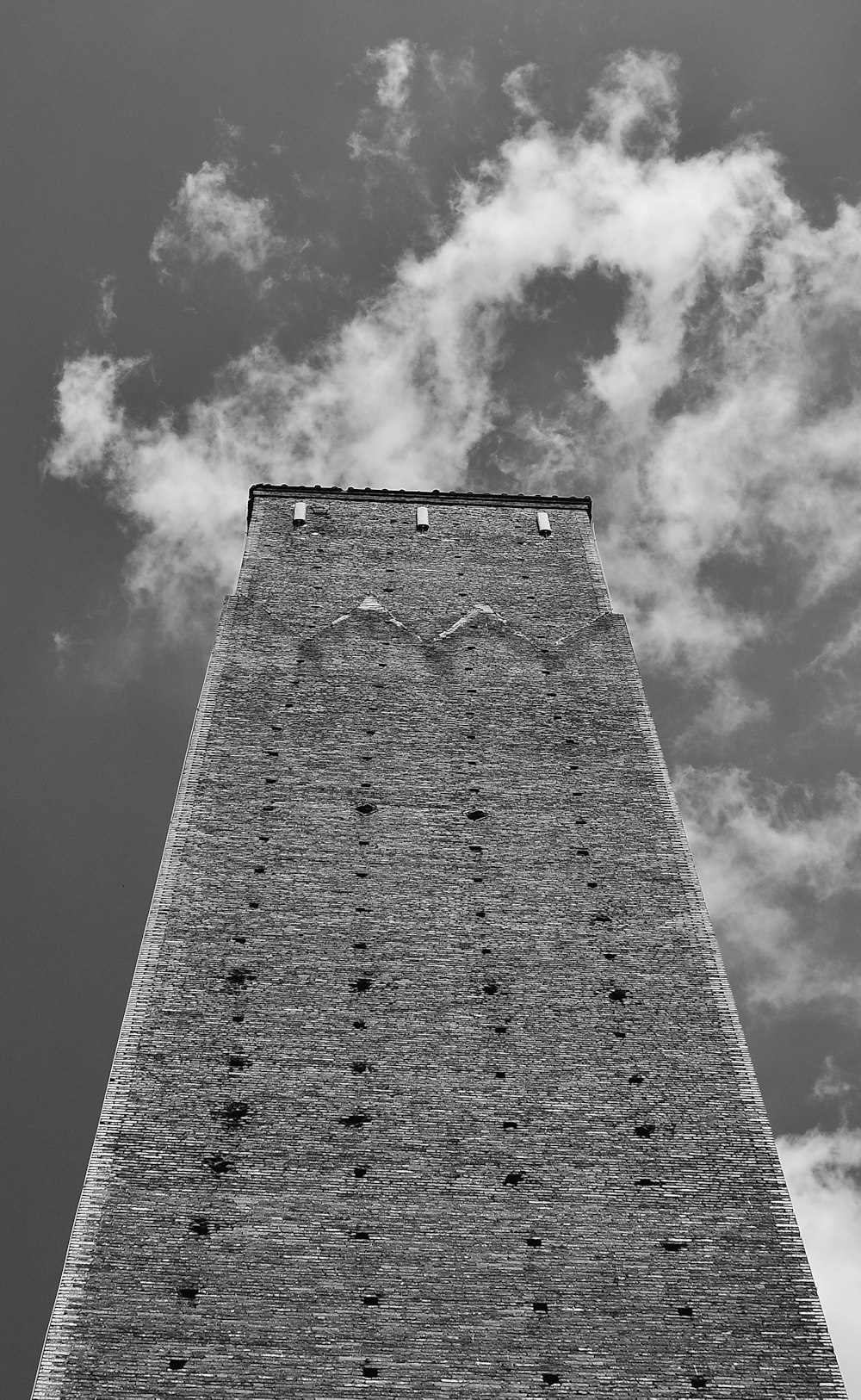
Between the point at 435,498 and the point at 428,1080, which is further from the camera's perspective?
the point at 435,498

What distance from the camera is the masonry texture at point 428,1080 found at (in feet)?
39.8

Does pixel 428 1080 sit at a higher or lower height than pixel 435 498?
lower

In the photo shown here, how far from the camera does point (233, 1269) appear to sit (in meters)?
12.5

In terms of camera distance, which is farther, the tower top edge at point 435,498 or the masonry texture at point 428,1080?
the tower top edge at point 435,498

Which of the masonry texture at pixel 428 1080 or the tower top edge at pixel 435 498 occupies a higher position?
the tower top edge at pixel 435 498

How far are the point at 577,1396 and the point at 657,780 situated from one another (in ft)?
26.3

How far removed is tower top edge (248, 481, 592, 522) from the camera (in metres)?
25.2

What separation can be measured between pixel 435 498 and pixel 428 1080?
43.0 feet

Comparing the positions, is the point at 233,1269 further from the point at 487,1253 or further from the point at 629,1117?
the point at 629,1117

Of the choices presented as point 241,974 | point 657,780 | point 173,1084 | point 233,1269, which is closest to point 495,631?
point 657,780

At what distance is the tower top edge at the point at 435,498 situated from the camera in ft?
82.7

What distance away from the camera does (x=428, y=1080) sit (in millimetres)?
14344

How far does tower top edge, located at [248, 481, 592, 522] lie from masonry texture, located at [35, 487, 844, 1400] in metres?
4.91

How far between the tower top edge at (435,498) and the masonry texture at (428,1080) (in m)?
4.91
